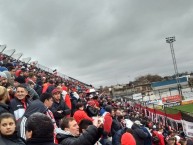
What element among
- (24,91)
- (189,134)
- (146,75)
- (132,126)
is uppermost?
(146,75)

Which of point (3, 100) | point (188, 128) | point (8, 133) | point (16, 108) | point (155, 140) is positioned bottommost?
point (188, 128)

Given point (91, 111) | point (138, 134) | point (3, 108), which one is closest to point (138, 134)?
point (138, 134)

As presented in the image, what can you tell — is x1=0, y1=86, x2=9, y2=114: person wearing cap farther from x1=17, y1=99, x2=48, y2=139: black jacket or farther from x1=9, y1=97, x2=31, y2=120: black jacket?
x1=17, y1=99, x2=48, y2=139: black jacket

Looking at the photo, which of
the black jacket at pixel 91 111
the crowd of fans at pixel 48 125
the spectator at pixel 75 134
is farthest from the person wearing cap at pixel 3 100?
the black jacket at pixel 91 111

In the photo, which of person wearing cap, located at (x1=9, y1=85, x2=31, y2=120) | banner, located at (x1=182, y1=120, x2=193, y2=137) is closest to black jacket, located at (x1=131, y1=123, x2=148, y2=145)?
person wearing cap, located at (x1=9, y1=85, x2=31, y2=120)

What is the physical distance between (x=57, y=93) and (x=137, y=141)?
197 centimetres

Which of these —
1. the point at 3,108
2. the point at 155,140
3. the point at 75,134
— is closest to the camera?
the point at 75,134

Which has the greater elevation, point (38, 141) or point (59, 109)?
point (59, 109)

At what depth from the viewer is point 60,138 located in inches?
149

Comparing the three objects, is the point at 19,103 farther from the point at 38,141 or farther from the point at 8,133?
the point at 38,141

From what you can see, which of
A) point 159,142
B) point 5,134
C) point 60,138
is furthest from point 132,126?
point 5,134

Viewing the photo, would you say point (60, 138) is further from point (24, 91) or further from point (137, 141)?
point (137, 141)

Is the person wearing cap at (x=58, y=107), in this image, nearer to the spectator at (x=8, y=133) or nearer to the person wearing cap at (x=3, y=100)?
the person wearing cap at (x=3, y=100)

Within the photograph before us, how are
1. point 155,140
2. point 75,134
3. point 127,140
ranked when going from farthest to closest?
point 155,140 → point 127,140 → point 75,134
